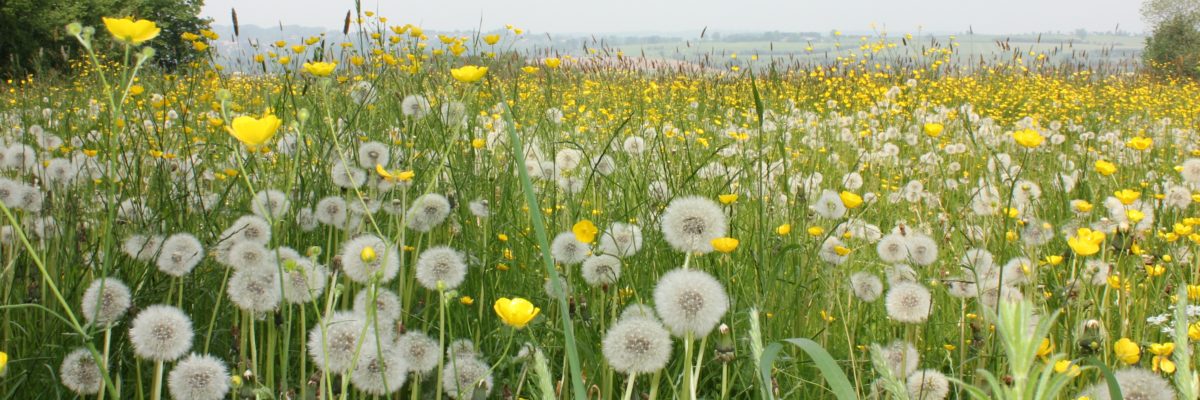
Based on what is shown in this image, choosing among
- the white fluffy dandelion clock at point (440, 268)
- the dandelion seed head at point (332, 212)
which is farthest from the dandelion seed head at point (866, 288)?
the dandelion seed head at point (332, 212)

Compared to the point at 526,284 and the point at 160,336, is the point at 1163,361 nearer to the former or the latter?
the point at 526,284

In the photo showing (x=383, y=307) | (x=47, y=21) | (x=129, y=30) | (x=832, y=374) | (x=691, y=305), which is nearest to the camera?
(x=832, y=374)

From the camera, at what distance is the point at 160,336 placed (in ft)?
4.08

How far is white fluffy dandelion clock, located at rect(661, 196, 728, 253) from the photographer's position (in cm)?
138

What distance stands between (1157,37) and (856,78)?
21.8 m

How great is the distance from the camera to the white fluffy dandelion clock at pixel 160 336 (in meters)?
1.23

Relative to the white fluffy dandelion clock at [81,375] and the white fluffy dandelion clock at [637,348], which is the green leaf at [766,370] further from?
the white fluffy dandelion clock at [81,375]

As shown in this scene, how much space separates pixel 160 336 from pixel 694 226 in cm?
84

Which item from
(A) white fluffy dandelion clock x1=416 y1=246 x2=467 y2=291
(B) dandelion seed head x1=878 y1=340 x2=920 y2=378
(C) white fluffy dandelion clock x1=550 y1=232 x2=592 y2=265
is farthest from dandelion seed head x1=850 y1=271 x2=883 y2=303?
(A) white fluffy dandelion clock x1=416 y1=246 x2=467 y2=291

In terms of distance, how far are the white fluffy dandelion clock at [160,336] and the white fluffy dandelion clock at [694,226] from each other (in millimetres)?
762

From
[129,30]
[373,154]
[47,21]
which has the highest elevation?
[47,21]

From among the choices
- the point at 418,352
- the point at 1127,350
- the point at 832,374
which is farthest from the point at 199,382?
the point at 1127,350

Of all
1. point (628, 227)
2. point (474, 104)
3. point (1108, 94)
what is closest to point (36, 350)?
point (628, 227)

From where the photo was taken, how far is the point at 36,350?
158cm
